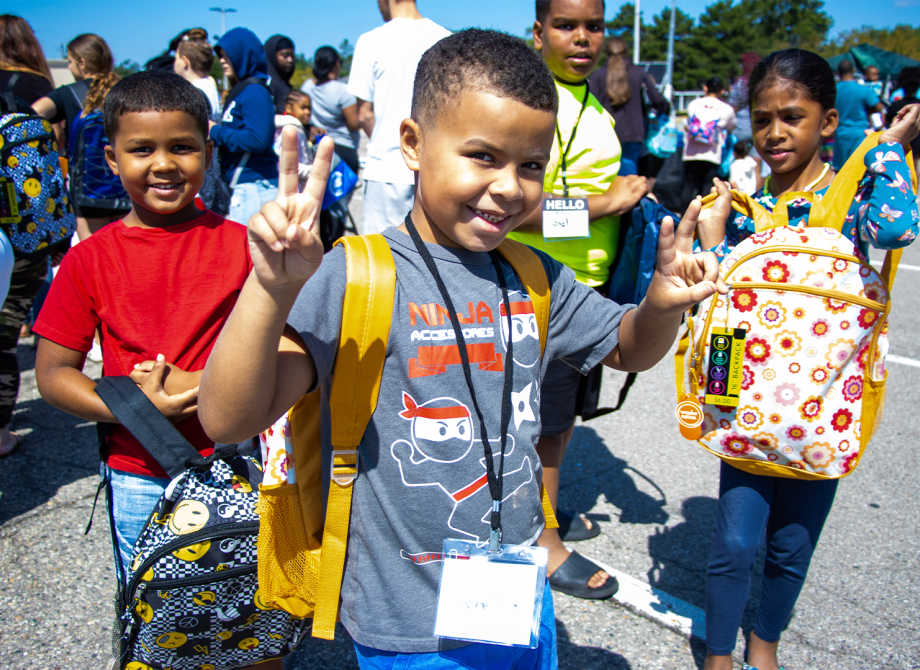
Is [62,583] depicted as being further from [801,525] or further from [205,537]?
[801,525]

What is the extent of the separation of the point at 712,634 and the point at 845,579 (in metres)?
0.98

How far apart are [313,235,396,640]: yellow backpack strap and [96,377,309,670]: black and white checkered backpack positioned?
1.18ft

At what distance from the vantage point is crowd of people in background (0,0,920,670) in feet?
4.61

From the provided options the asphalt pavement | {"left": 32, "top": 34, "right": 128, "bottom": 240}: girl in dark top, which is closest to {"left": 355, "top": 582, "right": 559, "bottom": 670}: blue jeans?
the asphalt pavement

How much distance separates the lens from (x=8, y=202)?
9.71 feet

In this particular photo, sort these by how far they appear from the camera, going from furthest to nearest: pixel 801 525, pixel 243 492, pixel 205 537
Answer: pixel 801 525, pixel 243 492, pixel 205 537

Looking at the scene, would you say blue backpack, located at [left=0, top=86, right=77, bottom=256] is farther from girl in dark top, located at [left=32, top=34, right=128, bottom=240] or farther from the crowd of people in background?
girl in dark top, located at [left=32, top=34, right=128, bottom=240]

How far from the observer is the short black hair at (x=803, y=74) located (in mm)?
2178

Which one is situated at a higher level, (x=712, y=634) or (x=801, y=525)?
(x=801, y=525)

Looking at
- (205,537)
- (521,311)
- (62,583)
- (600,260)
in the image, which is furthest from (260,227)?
(62,583)

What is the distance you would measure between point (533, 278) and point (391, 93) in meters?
2.66

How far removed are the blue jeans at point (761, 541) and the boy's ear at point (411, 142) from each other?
4.87ft

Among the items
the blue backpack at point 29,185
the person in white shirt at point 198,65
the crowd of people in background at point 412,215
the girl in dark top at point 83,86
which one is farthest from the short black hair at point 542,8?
the person in white shirt at point 198,65

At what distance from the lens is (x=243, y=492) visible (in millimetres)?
1658
